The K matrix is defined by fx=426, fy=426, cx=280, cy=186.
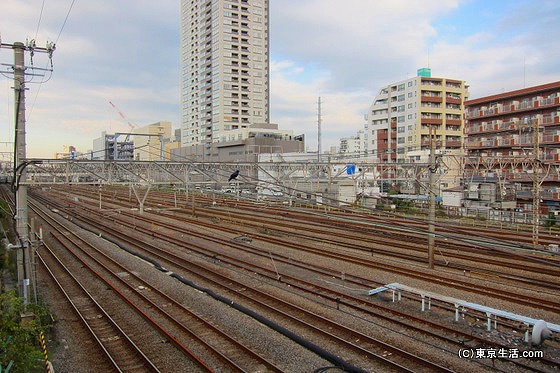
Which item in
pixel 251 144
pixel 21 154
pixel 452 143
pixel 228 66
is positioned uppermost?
pixel 228 66

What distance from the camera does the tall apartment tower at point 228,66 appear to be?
2943 inches

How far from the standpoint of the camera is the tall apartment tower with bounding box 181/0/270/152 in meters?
74.8

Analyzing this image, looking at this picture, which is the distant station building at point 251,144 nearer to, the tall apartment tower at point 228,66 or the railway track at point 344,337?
the tall apartment tower at point 228,66

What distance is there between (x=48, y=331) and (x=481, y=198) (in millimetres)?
→ 30902

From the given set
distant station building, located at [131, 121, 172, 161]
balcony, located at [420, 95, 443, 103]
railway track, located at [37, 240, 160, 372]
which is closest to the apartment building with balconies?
balcony, located at [420, 95, 443, 103]

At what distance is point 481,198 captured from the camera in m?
32.2

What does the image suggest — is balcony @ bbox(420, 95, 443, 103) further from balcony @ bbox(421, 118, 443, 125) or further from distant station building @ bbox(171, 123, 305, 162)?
distant station building @ bbox(171, 123, 305, 162)

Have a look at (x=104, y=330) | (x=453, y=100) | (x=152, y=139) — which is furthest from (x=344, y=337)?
(x=152, y=139)

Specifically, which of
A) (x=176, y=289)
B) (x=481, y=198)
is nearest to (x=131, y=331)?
(x=176, y=289)

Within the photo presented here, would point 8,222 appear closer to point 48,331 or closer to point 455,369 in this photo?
point 48,331

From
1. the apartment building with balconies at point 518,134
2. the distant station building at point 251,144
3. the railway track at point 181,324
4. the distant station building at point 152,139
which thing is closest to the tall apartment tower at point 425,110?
the apartment building with balconies at point 518,134

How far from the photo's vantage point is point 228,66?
2945 inches

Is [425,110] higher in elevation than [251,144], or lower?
higher

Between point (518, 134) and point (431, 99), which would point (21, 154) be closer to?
point (518, 134)
